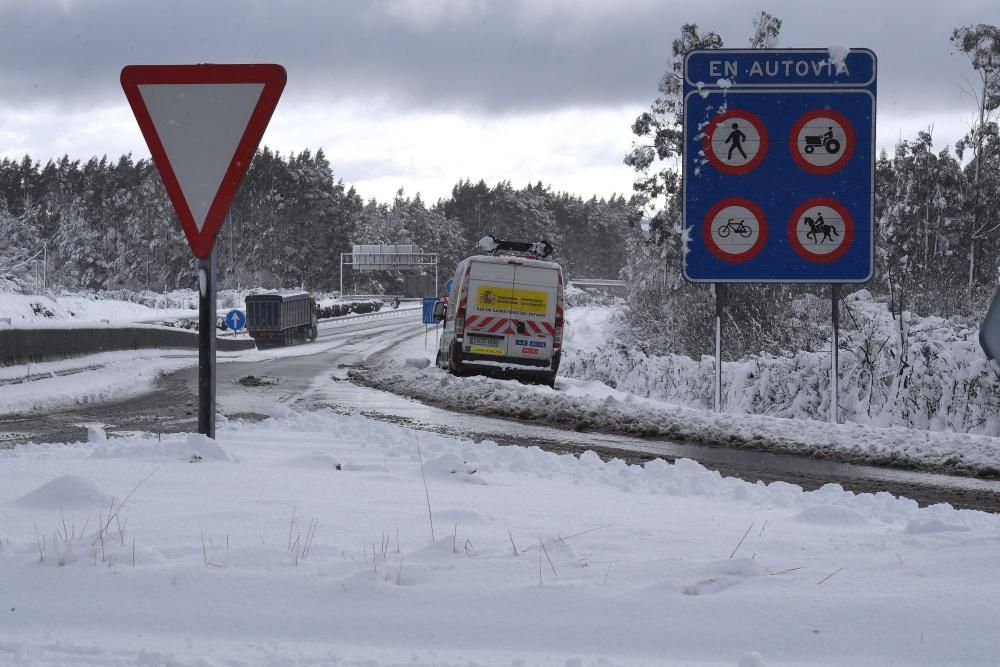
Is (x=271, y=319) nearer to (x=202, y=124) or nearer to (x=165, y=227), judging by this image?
(x=202, y=124)

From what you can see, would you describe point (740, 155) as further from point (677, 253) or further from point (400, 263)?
point (400, 263)

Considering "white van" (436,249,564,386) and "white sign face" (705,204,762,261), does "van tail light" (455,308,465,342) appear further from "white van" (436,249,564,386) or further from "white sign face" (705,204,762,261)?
"white sign face" (705,204,762,261)

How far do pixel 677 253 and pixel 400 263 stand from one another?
7765 cm

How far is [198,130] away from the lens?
5504 mm

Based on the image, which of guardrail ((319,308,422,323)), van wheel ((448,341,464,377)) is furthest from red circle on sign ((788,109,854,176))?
guardrail ((319,308,422,323))

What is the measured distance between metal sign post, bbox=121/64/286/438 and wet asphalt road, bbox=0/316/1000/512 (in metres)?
4.07

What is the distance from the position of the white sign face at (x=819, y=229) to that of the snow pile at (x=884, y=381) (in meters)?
2.39

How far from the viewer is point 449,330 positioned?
21.9 metres

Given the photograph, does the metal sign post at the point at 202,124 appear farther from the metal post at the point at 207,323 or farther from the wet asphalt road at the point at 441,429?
the wet asphalt road at the point at 441,429

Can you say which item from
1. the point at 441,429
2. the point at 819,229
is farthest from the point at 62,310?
the point at 819,229

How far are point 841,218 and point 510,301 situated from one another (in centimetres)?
969

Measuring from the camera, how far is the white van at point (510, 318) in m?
21.0

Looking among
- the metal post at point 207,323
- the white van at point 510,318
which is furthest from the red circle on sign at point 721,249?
the white van at point 510,318

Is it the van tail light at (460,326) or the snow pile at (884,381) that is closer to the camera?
the snow pile at (884,381)
